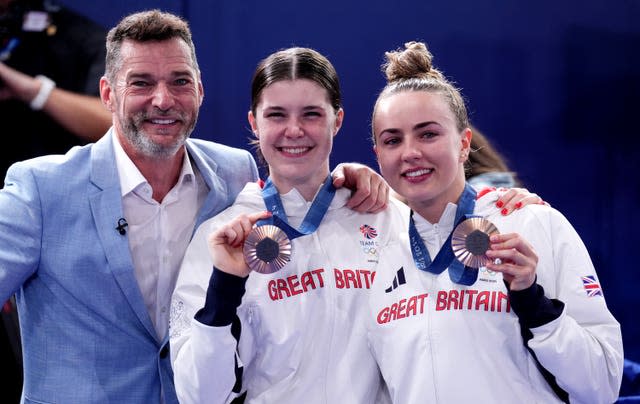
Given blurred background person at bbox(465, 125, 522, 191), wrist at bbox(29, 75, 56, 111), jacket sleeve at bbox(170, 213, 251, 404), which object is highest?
wrist at bbox(29, 75, 56, 111)

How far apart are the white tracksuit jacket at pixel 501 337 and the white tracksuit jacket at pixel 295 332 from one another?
0.10 metres

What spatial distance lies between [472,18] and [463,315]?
282 centimetres

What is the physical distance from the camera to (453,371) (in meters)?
1.86

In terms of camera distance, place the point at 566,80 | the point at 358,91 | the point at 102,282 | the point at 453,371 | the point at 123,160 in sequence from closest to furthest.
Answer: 1. the point at 453,371
2. the point at 102,282
3. the point at 123,160
4. the point at 358,91
5. the point at 566,80

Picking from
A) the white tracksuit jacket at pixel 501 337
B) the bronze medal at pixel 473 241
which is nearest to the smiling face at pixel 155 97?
the white tracksuit jacket at pixel 501 337

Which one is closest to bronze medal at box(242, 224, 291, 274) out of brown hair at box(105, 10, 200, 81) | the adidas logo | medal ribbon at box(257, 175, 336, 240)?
medal ribbon at box(257, 175, 336, 240)

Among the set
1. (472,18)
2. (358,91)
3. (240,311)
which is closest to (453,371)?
(240,311)

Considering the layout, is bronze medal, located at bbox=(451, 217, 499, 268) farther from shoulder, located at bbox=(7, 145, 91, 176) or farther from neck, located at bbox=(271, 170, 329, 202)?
shoulder, located at bbox=(7, 145, 91, 176)

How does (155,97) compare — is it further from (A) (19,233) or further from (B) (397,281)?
(B) (397,281)

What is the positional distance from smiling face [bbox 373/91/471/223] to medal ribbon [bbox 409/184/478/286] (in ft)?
0.19

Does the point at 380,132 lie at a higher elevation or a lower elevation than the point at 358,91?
Result: lower

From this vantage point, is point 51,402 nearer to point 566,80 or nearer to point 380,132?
point 380,132

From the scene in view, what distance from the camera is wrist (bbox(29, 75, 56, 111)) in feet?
12.0

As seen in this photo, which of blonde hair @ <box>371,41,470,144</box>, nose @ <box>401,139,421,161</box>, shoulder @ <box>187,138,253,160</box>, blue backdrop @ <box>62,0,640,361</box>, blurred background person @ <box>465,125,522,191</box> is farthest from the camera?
blue backdrop @ <box>62,0,640,361</box>
